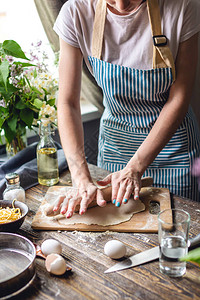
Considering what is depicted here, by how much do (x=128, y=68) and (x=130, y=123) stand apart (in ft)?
0.89

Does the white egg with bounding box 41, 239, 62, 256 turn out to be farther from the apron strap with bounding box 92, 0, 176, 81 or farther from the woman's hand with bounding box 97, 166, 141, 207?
the apron strap with bounding box 92, 0, 176, 81

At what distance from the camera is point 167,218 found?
3.24ft

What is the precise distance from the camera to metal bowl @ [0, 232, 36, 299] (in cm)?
87

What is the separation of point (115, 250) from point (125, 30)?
0.89m

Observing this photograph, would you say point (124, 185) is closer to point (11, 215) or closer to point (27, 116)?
point (11, 215)

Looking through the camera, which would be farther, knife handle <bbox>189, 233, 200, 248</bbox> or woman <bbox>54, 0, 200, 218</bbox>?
woman <bbox>54, 0, 200, 218</bbox>

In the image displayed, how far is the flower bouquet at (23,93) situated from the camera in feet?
4.71

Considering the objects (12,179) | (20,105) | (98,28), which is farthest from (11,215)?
(98,28)

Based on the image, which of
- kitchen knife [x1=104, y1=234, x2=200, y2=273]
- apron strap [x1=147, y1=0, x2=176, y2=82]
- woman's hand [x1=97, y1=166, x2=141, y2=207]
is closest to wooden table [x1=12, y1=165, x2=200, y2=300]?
kitchen knife [x1=104, y1=234, x2=200, y2=273]

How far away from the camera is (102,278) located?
36.7 inches

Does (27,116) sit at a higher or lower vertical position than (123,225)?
higher

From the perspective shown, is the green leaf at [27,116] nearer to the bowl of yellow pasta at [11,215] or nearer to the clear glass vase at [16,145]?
the clear glass vase at [16,145]

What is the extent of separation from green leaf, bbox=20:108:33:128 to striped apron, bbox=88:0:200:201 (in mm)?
335

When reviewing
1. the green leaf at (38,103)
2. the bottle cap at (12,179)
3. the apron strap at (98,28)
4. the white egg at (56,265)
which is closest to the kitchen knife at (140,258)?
the white egg at (56,265)
